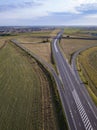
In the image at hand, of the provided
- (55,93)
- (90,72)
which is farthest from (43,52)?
(55,93)

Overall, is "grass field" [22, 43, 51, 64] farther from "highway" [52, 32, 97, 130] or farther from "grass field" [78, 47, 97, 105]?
"highway" [52, 32, 97, 130]

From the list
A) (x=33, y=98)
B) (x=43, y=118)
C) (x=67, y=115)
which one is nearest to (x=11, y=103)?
(x=33, y=98)

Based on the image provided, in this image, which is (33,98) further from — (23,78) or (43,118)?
(23,78)

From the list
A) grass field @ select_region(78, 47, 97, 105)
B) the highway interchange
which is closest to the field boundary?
the highway interchange

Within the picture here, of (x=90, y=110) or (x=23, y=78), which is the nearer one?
(x=90, y=110)

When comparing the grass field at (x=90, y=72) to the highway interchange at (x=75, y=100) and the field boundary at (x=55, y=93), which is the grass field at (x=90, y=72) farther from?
the field boundary at (x=55, y=93)
